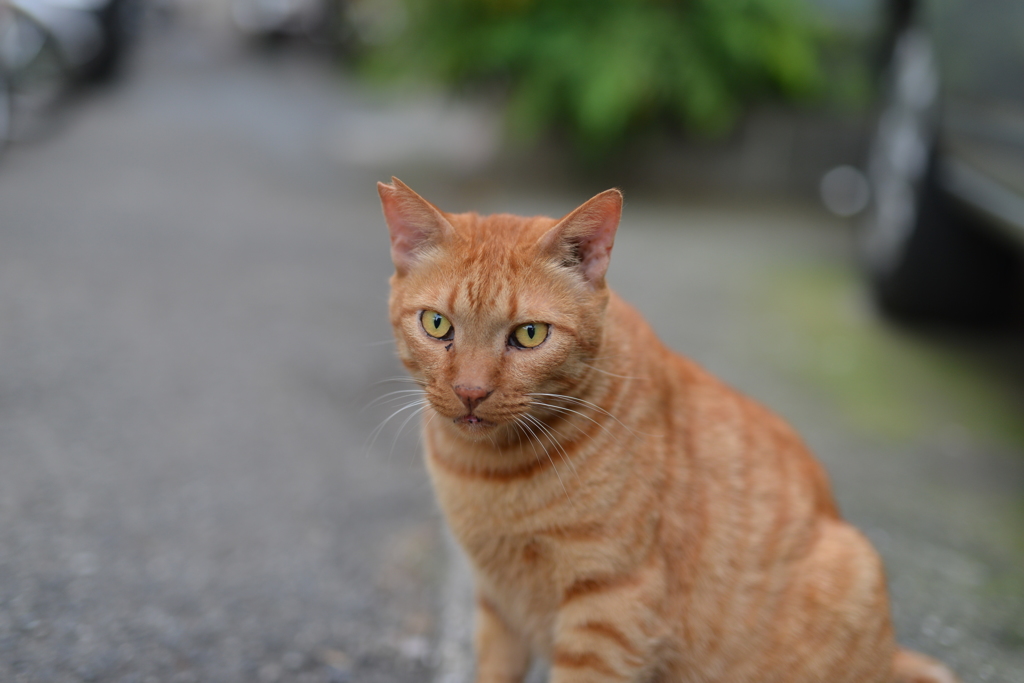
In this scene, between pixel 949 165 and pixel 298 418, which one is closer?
pixel 298 418

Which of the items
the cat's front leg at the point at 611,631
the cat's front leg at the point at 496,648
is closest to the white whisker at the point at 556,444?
the cat's front leg at the point at 611,631

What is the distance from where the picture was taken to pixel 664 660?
1.81 metres

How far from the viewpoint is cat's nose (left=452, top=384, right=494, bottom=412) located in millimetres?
1634

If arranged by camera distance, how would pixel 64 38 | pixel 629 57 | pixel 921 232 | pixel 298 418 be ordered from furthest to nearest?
pixel 64 38, pixel 629 57, pixel 921 232, pixel 298 418

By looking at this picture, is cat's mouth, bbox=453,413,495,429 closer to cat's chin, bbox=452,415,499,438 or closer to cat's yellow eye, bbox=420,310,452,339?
cat's chin, bbox=452,415,499,438

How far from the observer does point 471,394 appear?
164 centimetres

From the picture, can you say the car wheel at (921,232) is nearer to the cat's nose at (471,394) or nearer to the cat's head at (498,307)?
the cat's head at (498,307)

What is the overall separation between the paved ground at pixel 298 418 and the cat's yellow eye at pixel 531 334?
3.39ft

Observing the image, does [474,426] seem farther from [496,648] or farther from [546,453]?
[496,648]

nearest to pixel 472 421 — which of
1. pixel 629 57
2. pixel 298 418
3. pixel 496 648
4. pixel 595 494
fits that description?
pixel 595 494

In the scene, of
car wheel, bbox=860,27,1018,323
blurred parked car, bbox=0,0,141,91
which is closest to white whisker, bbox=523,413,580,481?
car wheel, bbox=860,27,1018,323

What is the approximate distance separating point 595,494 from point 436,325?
52 cm

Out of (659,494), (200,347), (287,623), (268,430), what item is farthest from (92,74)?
(659,494)

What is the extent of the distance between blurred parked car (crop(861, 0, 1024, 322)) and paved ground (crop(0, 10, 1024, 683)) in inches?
13.4
